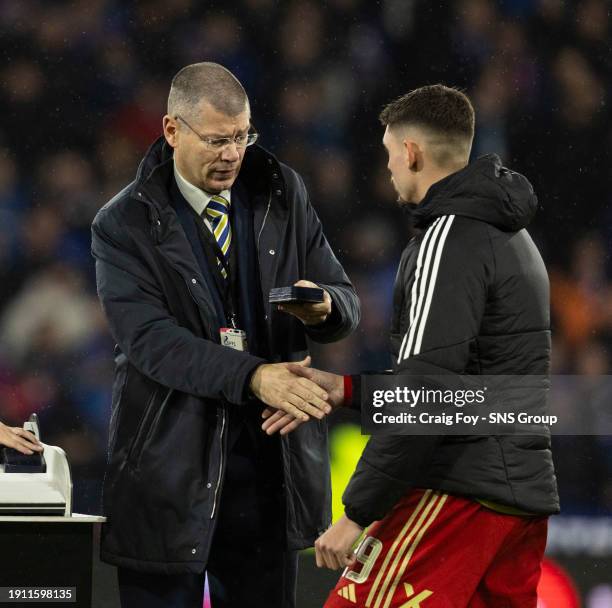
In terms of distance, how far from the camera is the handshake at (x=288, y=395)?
7.30 feet

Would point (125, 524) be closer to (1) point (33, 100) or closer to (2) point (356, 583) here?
(2) point (356, 583)

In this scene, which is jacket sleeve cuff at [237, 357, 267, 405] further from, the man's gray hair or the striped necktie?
the man's gray hair

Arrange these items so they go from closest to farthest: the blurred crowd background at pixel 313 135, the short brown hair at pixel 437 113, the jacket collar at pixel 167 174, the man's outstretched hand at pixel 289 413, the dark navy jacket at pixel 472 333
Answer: the dark navy jacket at pixel 472 333, the short brown hair at pixel 437 113, the man's outstretched hand at pixel 289 413, the jacket collar at pixel 167 174, the blurred crowd background at pixel 313 135

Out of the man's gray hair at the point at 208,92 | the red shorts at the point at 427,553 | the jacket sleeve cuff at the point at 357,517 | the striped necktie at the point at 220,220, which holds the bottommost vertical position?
the red shorts at the point at 427,553

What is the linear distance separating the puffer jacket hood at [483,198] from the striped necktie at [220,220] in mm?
541

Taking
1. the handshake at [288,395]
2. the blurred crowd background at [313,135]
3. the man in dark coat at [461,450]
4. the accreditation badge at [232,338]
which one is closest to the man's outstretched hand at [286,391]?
the handshake at [288,395]

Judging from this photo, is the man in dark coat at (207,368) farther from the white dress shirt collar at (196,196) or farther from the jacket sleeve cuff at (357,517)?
the jacket sleeve cuff at (357,517)

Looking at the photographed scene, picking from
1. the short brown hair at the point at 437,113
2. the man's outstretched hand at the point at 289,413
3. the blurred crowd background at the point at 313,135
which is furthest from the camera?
the blurred crowd background at the point at 313,135

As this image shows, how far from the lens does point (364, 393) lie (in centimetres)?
223

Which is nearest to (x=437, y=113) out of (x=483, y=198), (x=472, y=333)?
(x=483, y=198)

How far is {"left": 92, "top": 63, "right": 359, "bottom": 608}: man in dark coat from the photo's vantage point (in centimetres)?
229

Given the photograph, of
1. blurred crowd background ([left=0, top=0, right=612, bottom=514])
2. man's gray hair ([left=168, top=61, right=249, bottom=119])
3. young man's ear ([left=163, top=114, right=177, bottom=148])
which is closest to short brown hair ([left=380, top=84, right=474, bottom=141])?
man's gray hair ([left=168, top=61, right=249, bottom=119])

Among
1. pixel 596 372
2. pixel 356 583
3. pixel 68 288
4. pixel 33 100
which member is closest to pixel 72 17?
pixel 33 100

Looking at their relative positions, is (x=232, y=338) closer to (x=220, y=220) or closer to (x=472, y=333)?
(x=220, y=220)
